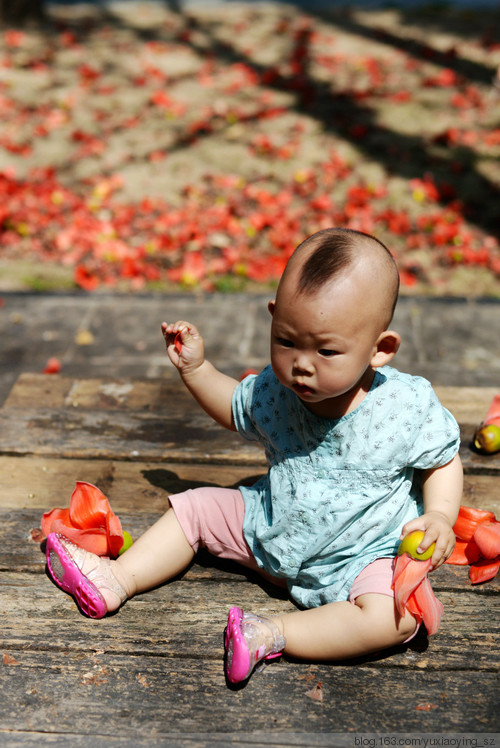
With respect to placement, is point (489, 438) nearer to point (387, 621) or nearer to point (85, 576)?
point (387, 621)

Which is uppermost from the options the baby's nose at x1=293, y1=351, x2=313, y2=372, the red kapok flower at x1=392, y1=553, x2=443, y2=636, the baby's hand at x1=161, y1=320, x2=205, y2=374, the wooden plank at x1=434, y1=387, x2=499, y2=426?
the baby's nose at x1=293, y1=351, x2=313, y2=372

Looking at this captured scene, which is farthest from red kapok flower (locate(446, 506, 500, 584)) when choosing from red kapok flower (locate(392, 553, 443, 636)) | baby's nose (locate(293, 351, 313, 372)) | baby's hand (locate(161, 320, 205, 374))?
baby's hand (locate(161, 320, 205, 374))

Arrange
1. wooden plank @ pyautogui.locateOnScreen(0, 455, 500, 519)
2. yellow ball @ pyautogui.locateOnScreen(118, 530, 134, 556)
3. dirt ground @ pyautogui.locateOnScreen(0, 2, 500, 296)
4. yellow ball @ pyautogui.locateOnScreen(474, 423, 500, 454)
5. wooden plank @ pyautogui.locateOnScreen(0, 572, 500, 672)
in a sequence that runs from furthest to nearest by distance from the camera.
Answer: dirt ground @ pyautogui.locateOnScreen(0, 2, 500, 296) → yellow ball @ pyautogui.locateOnScreen(474, 423, 500, 454) → wooden plank @ pyautogui.locateOnScreen(0, 455, 500, 519) → yellow ball @ pyautogui.locateOnScreen(118, 530, 134, 556) → wooden plank @ pyautogui.locateOnScreen(0, 572, 500, 672)

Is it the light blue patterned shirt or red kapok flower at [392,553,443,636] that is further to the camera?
Answer: the light blue patterned shirt

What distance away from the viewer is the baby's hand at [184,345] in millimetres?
1986

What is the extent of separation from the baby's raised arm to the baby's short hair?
456 mm

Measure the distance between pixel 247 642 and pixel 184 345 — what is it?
2.56ft

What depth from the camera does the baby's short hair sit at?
5.28ft

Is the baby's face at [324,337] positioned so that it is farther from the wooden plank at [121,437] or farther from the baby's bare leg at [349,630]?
the wooden plank at [121,437]

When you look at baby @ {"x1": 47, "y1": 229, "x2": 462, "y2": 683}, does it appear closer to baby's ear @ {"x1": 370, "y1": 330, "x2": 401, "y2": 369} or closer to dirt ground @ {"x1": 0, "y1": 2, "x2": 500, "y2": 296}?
baby's ear @ {"x1": 370, "y1": 330, "x2": 401, "y2": 369}

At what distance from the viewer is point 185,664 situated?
5.90ft

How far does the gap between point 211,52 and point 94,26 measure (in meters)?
1.91

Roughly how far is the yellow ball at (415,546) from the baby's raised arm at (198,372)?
0.60m

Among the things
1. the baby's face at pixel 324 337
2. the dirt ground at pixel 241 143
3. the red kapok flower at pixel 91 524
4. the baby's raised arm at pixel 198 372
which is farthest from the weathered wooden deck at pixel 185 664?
the dirt ground at pixel 241 143
